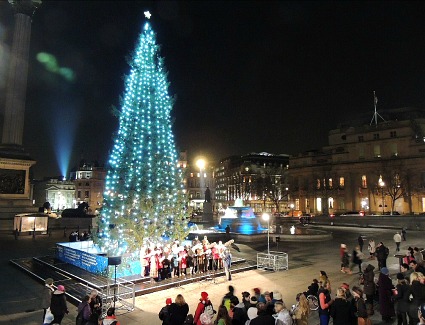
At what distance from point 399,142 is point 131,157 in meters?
64.8

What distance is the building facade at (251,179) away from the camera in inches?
3770

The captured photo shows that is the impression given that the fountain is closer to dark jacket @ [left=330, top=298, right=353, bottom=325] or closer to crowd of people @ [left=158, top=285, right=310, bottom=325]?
crowd of people @ [left=158, top=285, right=310, bottom=325]

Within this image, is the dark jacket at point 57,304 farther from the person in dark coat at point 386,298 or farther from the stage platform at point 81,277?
the person in dark coat at point 386,298

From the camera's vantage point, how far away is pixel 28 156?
136ft

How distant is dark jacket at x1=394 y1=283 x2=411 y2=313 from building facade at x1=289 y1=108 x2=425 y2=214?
51.2m

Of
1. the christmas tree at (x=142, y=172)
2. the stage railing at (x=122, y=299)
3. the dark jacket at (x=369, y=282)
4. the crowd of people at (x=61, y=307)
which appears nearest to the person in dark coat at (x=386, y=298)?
the dark jacket at (x=369, y=282)

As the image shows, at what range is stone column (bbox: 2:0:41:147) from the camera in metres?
42.9

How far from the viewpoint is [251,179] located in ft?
365

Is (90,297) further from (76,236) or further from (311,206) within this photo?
(311,206)

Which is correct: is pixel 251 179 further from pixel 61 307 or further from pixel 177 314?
pixel 177 314

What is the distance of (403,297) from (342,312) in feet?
8.01

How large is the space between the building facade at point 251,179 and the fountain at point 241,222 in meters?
45.7

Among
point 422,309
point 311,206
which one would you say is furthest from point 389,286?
point 311,206

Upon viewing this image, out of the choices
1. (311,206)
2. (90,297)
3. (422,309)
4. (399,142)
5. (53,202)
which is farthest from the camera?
(53,202)
